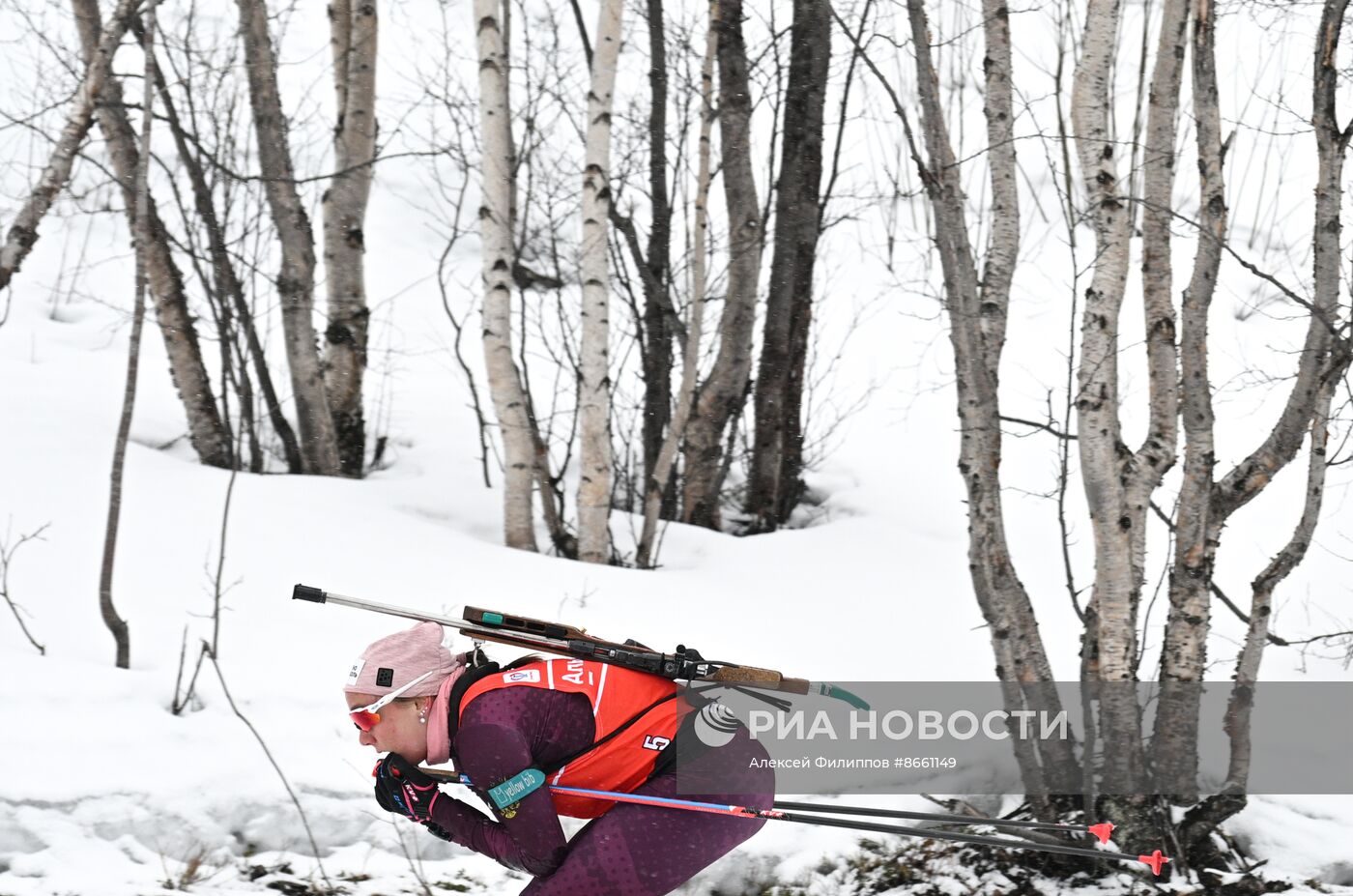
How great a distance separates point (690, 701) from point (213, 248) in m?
5.11

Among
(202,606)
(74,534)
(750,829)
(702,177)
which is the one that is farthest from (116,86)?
(750,829)

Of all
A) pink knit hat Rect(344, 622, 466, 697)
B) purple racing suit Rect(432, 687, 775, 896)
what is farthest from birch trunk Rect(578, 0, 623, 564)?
purple racing suit Rect(432, 687, 775, 896)

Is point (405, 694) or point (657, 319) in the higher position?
point (657, 319)

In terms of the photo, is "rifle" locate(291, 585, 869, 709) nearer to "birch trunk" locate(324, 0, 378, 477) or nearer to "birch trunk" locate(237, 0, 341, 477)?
"birch trunk" locate(237, 0, 341, 477)

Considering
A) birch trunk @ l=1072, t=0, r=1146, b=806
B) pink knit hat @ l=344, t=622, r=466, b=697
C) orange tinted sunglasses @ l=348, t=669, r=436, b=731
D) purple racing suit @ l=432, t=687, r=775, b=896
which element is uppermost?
birch trunk @ l=1072, t=0, r=1146, b=806

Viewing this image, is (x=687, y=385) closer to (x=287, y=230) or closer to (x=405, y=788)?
(x=287, y=230)

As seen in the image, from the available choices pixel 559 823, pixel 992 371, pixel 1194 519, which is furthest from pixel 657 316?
pixel 559 823

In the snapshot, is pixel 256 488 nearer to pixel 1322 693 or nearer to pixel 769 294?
pixel 769 294

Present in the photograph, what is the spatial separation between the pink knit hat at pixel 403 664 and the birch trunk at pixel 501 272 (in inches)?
156

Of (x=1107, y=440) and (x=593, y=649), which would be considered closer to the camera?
(x=593, y=649)

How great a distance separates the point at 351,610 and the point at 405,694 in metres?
3.23

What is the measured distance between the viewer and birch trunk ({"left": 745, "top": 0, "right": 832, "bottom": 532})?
7469 mm

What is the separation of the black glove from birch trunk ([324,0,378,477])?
5287 millimetres

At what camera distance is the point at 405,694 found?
96.8 inches
